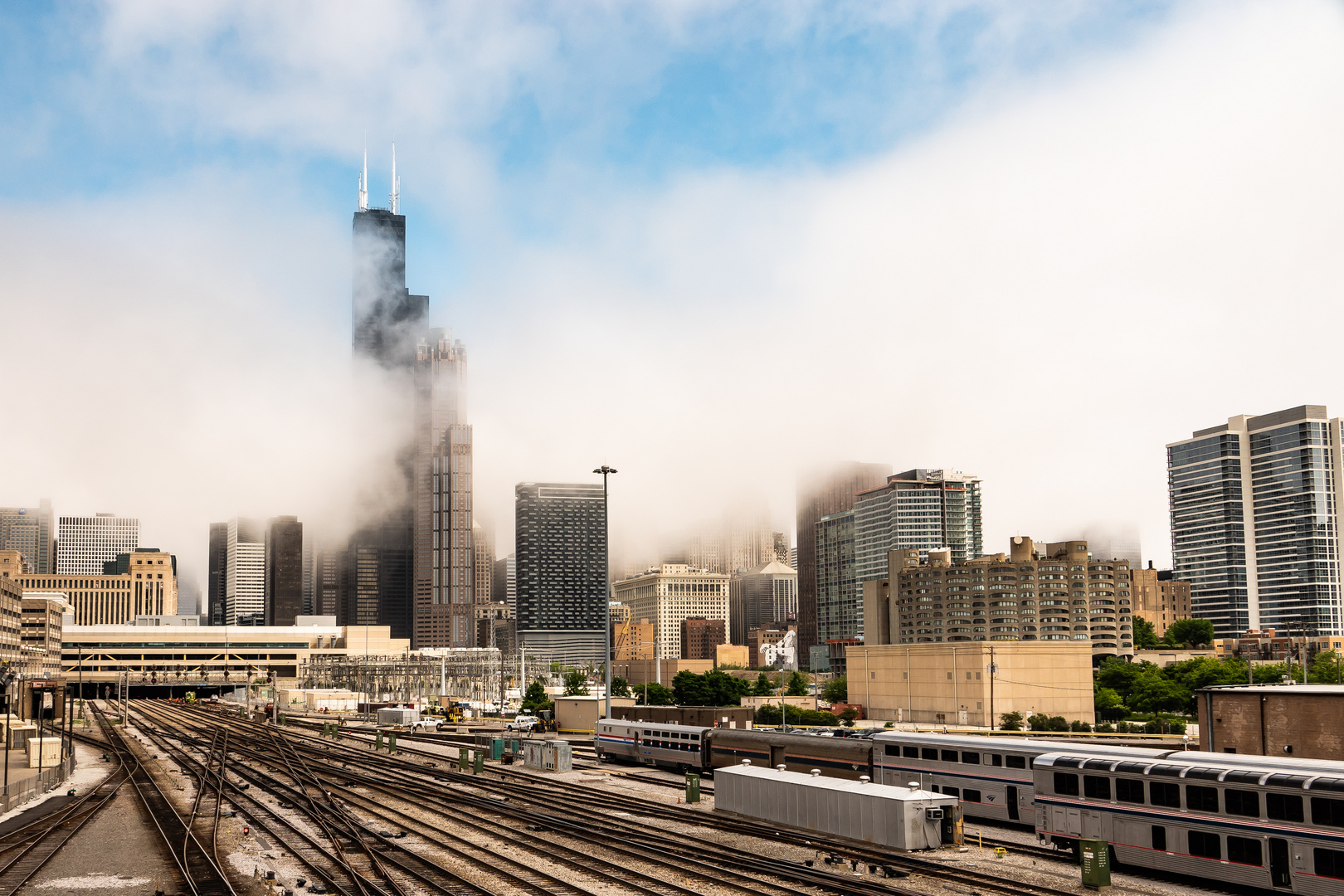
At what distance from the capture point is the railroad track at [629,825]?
38.2 metres

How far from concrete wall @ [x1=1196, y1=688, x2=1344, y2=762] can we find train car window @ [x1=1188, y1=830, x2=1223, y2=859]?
67.4 feet

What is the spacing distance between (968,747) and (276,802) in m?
36.4

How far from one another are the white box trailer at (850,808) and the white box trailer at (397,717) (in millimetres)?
77663

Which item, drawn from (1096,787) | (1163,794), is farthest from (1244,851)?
(1096,787)

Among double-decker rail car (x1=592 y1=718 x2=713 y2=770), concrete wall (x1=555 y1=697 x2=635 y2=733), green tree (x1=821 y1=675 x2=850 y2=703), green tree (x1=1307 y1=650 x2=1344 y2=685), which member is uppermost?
double-decker rail car (x1=592 y1=718 x2=713 y2=770)

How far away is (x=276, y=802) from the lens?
61.2 metres

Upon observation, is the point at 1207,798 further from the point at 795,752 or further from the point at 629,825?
the point at 795,752

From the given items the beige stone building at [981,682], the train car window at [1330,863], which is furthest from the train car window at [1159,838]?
the beige stone building at [981,682]

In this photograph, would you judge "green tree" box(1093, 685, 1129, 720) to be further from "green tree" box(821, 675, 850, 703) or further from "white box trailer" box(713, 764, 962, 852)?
"white box trailer" box(713, 764, 962, 852)

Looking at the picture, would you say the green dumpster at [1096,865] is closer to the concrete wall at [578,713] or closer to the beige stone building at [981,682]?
the concrete wall at [578,713]

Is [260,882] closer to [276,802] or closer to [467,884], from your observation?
[467,884]

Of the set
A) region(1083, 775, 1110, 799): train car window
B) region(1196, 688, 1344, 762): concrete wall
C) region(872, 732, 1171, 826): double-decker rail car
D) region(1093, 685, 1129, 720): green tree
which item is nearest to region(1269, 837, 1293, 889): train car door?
region(1083, 775, 1110, 799): train car window

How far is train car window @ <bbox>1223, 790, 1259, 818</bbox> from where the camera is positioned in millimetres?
34625

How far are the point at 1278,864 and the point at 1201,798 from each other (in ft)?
9.77
